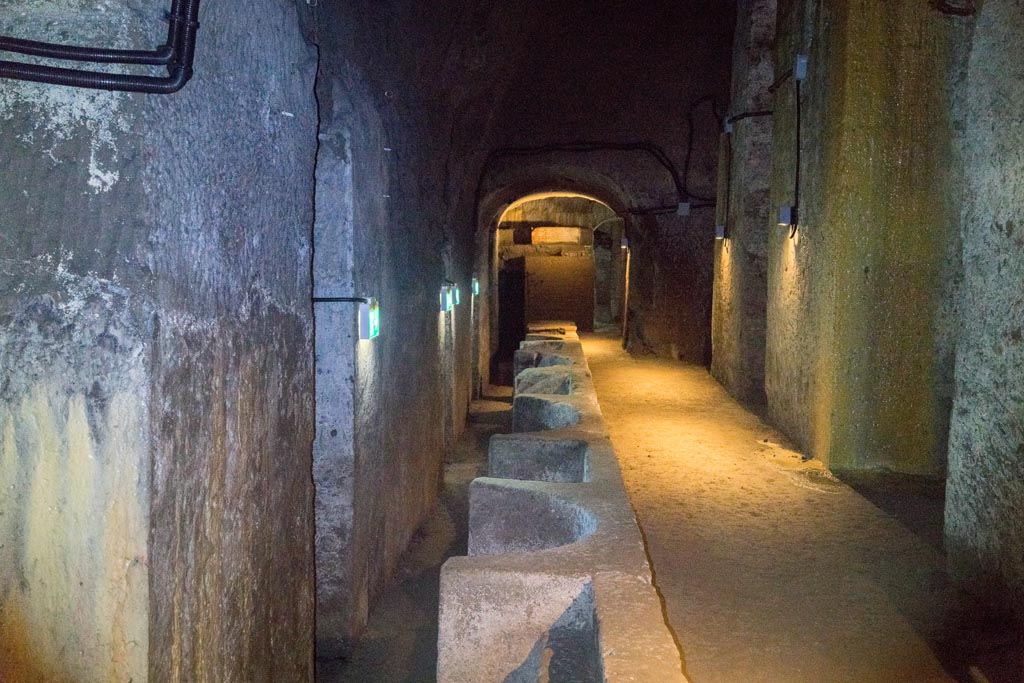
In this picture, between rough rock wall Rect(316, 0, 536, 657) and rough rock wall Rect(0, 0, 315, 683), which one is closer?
rough rock wall Rect(0, 0, 315, 683)

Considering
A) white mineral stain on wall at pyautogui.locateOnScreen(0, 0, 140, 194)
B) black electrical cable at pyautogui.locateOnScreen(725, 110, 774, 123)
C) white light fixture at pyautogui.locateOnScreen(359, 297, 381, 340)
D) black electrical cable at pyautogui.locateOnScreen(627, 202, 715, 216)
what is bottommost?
white light fixture at pyautogui.locateOnScreen(359, 297, 381, 340)

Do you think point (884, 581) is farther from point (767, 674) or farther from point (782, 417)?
point (782, 417)

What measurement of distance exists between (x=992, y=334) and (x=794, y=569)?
57.6 inches

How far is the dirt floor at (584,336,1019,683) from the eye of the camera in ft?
10.6

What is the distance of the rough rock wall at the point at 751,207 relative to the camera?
9141 millimetres

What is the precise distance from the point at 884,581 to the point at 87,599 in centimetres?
348

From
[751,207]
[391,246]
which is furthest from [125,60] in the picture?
[751,207]

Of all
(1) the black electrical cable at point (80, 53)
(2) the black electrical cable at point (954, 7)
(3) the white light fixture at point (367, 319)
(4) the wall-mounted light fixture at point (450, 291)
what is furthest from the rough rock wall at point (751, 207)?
(1) the black electrical cable at point (80, 53)

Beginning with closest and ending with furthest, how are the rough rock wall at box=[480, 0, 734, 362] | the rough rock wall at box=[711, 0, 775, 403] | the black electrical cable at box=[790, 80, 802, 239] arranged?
the black electrical cable at box=[790, 80, 802, 239]
the rough rock wall at box=[711, 0, 775, 403]
the rough rock wall at box=[480, 0, 734, 362]

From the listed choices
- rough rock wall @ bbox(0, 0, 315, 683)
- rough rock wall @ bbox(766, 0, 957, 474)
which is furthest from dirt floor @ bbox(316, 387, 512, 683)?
rough rock wall @ bbox(766, 0, 957, 474)

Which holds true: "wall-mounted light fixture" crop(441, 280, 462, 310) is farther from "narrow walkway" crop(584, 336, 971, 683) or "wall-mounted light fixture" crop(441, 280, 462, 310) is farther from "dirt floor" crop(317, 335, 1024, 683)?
"narrow walkway" crop(584, 336, 971, 683)

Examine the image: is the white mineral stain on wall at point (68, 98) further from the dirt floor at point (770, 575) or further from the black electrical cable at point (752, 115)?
the black electrical cable at point (752, 115)

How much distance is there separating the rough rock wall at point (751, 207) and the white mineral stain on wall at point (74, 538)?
774 centimetres

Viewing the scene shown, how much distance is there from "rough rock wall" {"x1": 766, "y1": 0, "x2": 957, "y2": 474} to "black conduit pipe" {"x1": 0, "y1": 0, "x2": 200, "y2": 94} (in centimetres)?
476
